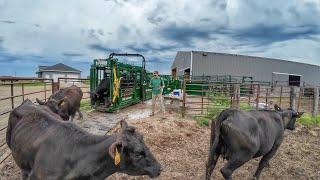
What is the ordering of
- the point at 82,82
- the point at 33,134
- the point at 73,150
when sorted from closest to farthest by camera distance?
the point at 73,150 → the point at 33,134 → the point at 82,82

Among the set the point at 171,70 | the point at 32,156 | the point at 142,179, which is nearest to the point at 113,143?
the point at 32,156

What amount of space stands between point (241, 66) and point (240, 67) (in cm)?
17

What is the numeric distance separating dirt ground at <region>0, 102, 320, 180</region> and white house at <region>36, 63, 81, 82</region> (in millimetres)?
56961

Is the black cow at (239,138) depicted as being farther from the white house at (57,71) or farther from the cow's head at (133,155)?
the white house at (57,71)

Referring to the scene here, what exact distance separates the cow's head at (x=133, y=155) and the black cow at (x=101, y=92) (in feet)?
33.5

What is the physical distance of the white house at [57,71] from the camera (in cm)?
6656

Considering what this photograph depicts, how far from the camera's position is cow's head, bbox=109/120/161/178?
3.80 meters

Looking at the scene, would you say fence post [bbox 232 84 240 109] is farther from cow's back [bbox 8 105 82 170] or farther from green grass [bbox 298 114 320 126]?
cow's back [bbox 8 105 82 170]

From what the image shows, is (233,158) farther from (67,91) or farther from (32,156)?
(67,91)

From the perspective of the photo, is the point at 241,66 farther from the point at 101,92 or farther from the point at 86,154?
the point at 86,154

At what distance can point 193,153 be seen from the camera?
8.65 meters

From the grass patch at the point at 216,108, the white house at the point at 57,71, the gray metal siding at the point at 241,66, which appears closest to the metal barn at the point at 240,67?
the gray metal siding at the point at 241,66

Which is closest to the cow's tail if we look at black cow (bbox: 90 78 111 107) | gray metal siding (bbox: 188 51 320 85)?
black cow (bbox: 90 78 111 107)

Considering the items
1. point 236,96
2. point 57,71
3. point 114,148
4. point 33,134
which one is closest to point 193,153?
point 33,134
